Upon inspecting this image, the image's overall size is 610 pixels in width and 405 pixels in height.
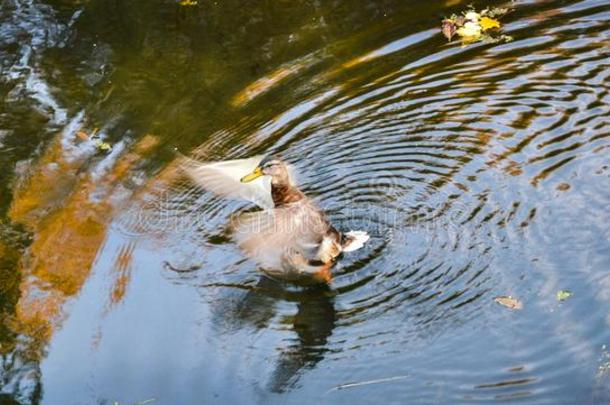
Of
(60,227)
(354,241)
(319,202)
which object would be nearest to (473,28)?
(319,202)

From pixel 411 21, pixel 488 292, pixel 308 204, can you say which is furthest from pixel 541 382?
pixel 411 21

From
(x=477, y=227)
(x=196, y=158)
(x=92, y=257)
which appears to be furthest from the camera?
(x=196, y=158)

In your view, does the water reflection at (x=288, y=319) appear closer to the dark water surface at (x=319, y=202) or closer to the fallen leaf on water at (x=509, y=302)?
the dark water surface at (x=319, y=202)

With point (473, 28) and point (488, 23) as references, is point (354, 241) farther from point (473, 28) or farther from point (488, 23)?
point (488, 23)

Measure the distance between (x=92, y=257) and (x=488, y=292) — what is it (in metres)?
2.70

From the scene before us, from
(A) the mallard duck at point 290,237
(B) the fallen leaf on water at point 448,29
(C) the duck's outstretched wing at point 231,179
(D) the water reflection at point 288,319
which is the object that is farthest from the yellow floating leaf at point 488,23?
(D) the water reflection at point 288,319

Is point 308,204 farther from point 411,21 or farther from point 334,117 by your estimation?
point 411,21

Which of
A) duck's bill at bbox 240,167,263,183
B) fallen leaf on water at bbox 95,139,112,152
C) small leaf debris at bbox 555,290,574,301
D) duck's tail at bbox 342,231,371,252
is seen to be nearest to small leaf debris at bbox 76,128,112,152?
fallen leaf on water at bbox 95,139,112,152

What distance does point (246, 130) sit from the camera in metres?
6.81

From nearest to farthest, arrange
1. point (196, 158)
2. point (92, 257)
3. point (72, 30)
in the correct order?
point (92, 257) < point (196, 158) < point (72, 30)

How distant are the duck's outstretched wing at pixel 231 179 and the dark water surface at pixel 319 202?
0.37 feet

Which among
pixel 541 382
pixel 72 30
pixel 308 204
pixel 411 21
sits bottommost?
pixel 541 382

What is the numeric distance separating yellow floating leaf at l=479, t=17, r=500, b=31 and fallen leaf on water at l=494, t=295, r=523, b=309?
3487mm

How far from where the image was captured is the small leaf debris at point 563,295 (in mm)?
4707
